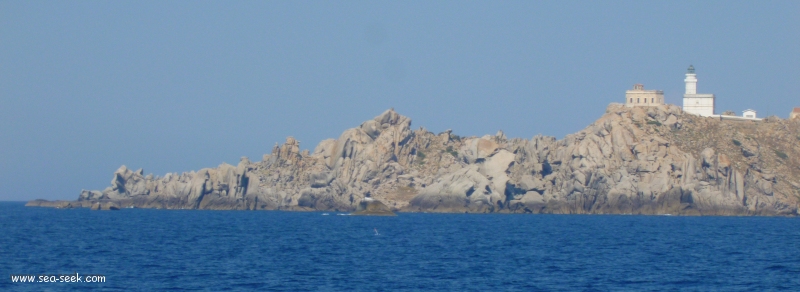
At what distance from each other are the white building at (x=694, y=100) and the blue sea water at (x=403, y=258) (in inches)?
2539

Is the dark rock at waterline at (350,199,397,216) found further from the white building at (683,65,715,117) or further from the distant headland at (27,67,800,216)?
the white building at (683,65,715,117)

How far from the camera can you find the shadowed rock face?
121000 mm

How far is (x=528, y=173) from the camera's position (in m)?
129

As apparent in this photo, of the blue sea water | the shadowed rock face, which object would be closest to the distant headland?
the shadowed rock face

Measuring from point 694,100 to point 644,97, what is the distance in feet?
24.8

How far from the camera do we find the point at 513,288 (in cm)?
4244

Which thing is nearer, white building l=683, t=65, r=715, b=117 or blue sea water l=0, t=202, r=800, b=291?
blue sea water l=0, t=202, r=800, b=291

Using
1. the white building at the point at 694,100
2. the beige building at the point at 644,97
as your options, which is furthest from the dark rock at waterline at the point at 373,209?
the white building at the point at 694,100

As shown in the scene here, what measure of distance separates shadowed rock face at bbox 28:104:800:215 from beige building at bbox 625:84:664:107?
26.3ft

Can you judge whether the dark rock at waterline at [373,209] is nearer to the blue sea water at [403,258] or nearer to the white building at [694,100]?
the blue sea water at [403,258]

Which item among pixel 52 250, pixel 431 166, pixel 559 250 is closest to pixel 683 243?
pixel 559 250

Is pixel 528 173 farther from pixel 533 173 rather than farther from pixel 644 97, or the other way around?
pixel 644 97

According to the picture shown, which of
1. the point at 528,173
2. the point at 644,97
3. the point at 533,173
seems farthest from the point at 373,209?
the point at 644,97

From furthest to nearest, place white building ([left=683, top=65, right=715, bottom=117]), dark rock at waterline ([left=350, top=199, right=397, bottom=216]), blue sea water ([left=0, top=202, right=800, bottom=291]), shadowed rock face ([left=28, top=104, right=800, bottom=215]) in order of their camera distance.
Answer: white building ([left=683, top=65, right=715, bottom=117]), shadowed rock face ([left=28, top=104, right=800, bottom=215]), dark rock at waterline ([left=350, top=199, right=397, bottom=216]), blue sea water ([left=0, top=202, right=800, bottom=291])
